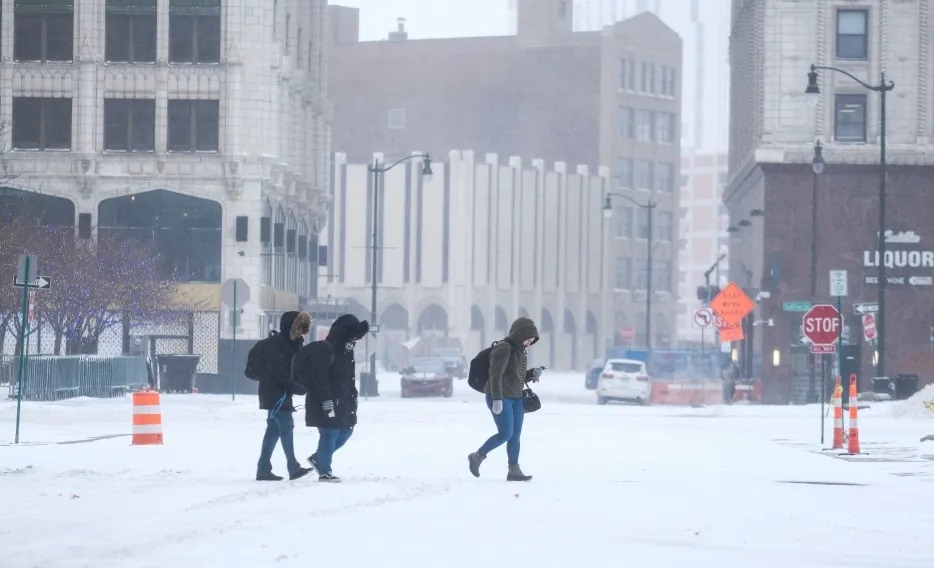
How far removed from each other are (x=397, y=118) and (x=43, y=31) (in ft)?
272

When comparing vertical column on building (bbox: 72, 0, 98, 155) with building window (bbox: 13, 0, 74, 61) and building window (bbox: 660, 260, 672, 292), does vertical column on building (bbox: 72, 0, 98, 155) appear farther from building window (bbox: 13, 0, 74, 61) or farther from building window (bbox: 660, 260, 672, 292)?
building window (bbox: 660, 260, 672, 292)

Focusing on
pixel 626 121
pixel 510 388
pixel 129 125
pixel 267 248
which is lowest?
pixel 510 388

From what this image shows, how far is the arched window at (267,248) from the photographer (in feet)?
213

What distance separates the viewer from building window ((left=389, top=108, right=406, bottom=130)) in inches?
5748

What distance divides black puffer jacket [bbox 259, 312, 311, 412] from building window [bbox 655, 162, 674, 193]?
419 ft

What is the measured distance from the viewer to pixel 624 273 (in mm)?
142250

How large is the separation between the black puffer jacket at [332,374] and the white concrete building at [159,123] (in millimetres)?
45594

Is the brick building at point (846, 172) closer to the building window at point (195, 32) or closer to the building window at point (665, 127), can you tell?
the building window at point (195, 32)

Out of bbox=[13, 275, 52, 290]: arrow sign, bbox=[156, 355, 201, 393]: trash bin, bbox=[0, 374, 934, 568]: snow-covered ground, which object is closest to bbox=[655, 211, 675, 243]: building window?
bbox=[156, 355, 201, 393]: trash bin

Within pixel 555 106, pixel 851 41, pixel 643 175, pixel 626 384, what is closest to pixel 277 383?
pixel 626 384

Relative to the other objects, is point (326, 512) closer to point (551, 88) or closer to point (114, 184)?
point (114, 184)

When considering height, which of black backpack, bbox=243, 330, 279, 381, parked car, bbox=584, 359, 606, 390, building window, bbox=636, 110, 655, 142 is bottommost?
parked car, bbox=584, 359, 606, 390

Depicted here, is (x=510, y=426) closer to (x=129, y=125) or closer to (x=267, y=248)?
(x=129, y=125)

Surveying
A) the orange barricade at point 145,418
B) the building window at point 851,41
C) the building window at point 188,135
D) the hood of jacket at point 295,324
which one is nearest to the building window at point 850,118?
the building window at point 851,41
